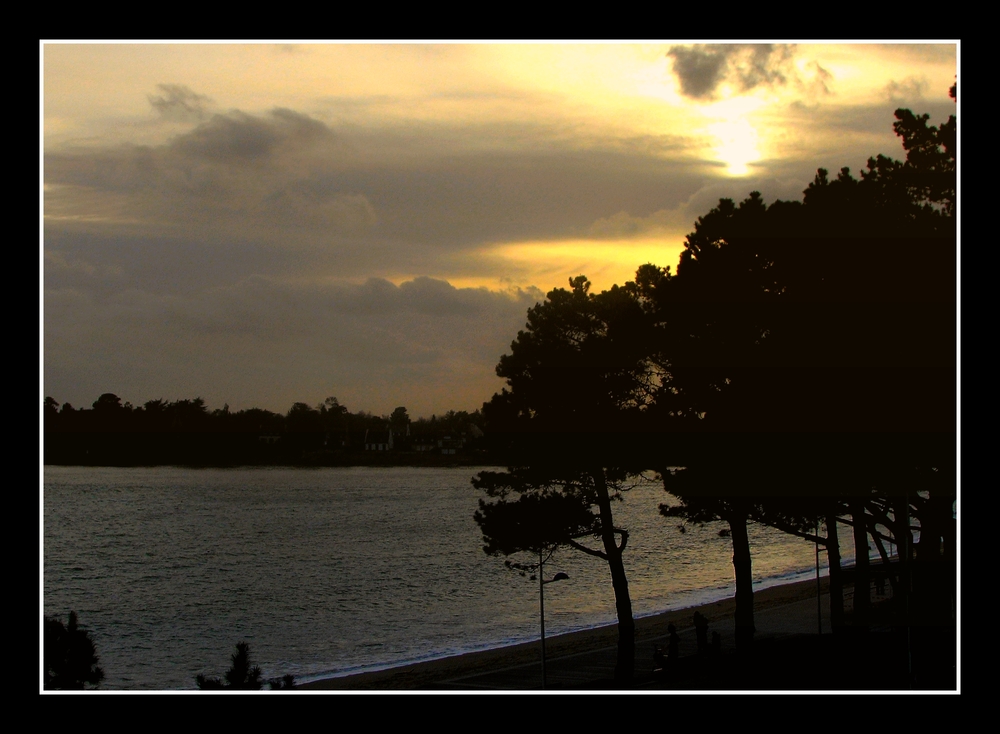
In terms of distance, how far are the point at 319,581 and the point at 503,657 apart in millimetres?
33113

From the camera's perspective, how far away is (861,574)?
25312mm

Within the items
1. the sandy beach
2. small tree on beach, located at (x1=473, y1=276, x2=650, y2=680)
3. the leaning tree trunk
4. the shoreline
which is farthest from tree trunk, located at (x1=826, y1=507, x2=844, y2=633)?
the shoreline

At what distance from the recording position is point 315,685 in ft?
106

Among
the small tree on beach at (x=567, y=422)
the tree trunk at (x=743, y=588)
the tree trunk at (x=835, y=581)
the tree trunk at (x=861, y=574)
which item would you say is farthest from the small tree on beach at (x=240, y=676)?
the tree trunk at (x=835, y=581)

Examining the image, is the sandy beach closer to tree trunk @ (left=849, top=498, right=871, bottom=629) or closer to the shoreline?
the shoreline

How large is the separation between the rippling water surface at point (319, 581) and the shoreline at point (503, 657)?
2440 mm

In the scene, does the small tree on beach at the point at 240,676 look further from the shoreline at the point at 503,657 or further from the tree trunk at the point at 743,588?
the tree trunk at the point at 743,588

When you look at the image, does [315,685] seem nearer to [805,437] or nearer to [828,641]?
[828,641]

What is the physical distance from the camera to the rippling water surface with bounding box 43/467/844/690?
41469 mm

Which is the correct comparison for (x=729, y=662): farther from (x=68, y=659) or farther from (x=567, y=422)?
(x=68, y=659)

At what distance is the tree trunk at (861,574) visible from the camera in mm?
21641

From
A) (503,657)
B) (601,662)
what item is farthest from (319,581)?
(601,662)
